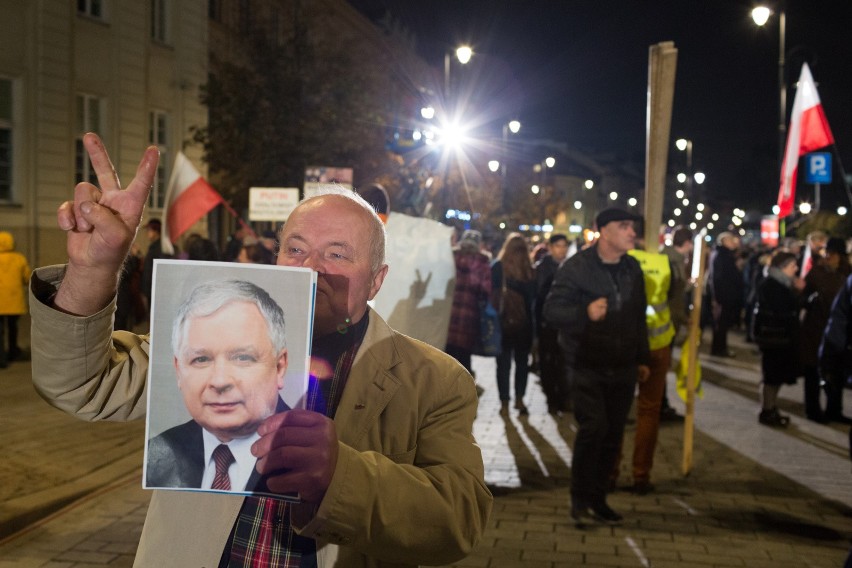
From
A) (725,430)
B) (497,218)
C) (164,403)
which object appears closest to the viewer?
(164,403)

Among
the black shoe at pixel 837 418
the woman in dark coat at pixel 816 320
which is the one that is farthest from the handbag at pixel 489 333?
the black shoe at pixel 837 418

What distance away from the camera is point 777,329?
407 inches

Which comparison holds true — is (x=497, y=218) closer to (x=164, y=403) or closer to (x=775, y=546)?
(x=775, y=546)

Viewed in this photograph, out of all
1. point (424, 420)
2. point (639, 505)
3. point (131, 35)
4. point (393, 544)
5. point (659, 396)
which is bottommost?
point (639, 505)

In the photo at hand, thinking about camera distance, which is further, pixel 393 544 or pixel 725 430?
pixel 725 430

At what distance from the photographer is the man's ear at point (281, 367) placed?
5.55ft

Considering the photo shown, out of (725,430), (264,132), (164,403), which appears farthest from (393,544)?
(264,132)

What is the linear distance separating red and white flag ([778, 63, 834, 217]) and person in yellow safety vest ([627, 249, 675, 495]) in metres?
5.53

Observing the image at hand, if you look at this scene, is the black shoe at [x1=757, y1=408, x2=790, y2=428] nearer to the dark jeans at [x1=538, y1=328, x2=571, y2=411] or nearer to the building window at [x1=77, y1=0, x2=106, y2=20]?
the dark jeans at [x1=538, y1=328, x2=571, y2=411]

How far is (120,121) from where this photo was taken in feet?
70.9

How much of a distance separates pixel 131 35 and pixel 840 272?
647 inches

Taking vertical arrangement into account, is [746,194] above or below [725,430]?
above

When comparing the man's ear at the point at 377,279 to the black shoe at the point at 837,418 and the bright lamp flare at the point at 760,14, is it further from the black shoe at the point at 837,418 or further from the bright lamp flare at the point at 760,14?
the bright lamp flare at the point at 760,14

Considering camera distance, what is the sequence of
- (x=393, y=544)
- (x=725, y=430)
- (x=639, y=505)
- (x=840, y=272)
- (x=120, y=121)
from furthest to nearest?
1. (x=120, y=121)
2. (x=840, y=272)
3. (x=725, y=430)
4. (x=639, y=505)
5. (x=393, y=544)
